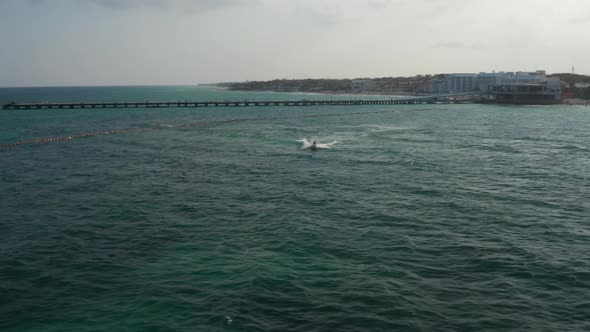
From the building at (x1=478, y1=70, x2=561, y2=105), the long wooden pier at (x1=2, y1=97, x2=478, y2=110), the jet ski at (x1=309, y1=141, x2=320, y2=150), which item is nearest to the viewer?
the jet ski at (x1=309, y1=141, x2=320, y2=150)

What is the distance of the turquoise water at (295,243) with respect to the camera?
18.6 metres

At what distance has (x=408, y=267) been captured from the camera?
22.8 m

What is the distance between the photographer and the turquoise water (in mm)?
18594

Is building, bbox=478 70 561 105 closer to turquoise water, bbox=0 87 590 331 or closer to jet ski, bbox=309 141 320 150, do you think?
turquoise water, bbox=0 87 590 331

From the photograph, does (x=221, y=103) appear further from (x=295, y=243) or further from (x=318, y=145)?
(x=295, y=243)

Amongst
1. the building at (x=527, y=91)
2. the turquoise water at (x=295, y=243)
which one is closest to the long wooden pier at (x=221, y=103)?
the building at (x=527, y=91)

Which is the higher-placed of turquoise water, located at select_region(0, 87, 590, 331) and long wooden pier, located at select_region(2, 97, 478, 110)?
long wooden pier, located at select_region(2, 97, 478, 110)

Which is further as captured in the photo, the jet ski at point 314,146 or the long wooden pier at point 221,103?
the long wooden pier at point 221,103

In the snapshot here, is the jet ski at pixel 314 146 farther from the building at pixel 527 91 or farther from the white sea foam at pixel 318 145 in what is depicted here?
the building at pixel 527 91

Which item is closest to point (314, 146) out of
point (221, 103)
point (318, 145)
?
point (318, 145)

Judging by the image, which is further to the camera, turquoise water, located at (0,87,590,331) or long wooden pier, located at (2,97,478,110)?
long wooden pier, located at (2,97,478,110)

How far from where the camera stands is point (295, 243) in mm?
25984

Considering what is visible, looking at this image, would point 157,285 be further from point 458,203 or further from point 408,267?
point 458,203

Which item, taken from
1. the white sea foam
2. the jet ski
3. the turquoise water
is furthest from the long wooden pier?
the turquoise water
